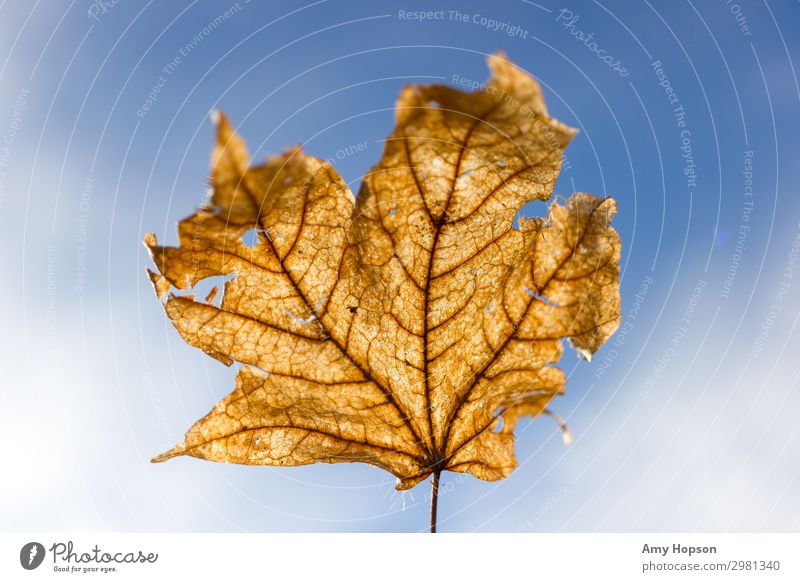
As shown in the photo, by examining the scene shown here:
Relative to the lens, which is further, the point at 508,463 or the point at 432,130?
the point at 508,463

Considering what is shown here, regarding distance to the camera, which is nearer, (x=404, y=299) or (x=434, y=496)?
(x=404, y=299)

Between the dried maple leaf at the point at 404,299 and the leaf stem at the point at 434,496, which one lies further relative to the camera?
the leaf stem at the point at 434,496

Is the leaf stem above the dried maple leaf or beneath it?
beneath

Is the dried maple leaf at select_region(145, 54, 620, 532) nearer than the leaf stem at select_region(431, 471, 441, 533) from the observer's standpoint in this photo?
Yes

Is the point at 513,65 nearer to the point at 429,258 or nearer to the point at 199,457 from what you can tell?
the point at 429,258

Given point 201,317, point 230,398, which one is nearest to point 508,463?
point 230,398

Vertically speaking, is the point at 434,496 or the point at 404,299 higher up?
the point at 404,299

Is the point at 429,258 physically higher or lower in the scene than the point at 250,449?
higher

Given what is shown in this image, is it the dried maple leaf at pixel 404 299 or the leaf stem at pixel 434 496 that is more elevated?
the dried maple leaf at pixel 404 299
